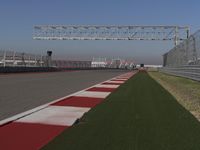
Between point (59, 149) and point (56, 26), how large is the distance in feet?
267

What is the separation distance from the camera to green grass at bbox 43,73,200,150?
555cm

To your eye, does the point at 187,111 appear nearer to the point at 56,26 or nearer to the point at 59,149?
the point at 59,149

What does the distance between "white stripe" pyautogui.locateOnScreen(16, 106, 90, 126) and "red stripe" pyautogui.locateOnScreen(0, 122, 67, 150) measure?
15.3 inches

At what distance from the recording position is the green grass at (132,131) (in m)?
5.55

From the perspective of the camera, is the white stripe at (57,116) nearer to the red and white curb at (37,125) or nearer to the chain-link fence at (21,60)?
the red and white curb at (37,125)

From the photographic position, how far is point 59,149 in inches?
207

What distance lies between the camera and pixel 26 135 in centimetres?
614

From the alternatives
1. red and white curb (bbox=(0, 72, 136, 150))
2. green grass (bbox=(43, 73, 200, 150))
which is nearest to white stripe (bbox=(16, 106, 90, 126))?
red and white curb (bbox=(0, 72, 136, 150))

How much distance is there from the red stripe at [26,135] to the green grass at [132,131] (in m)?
0.18

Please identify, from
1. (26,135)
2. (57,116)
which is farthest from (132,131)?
(57,116)

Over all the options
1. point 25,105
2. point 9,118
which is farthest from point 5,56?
point 9,118

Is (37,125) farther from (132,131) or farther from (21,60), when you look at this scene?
(21,60)

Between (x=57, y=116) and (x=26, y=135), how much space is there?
208 cm

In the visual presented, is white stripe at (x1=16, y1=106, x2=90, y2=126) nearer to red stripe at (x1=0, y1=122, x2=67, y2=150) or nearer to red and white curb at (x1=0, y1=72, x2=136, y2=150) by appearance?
red and white curb at (x1=0, y1=72, x2=136, y2=150)
